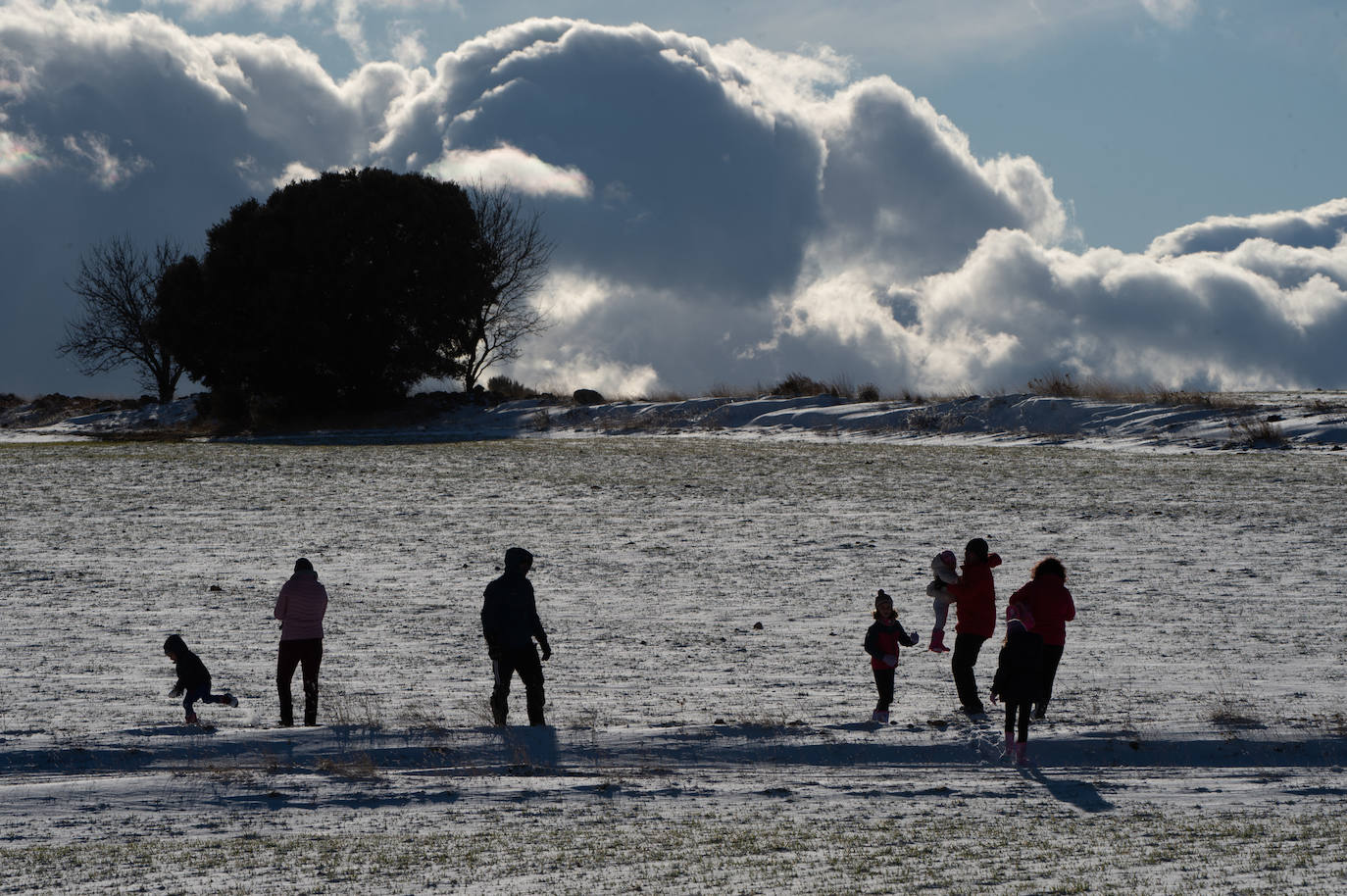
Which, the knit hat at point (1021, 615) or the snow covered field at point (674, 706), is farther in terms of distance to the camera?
the knit hat at point (1021, 615)

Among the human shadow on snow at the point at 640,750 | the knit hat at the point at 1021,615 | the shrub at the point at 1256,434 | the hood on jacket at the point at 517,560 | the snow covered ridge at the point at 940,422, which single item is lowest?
the human shadow on snow at the point at 640,750

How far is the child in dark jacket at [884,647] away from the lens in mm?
10016

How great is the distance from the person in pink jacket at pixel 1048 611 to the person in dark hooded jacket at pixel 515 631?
13.5 ft

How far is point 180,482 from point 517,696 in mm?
18560

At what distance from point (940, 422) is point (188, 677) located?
3204 centimetres

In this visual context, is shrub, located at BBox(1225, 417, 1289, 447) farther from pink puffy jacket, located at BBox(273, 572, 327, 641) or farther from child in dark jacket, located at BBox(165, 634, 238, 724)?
child in dark jacket, located at BBox(165, 634, 238, 724)

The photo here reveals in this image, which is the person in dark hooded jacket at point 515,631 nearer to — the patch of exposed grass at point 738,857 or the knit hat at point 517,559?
the knit hat at point 517,559

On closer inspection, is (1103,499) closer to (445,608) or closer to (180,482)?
(445,608)

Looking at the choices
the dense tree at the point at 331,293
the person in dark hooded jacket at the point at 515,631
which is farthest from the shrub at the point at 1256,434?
the dense tree at the point at 331,293

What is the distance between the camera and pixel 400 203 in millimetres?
51750

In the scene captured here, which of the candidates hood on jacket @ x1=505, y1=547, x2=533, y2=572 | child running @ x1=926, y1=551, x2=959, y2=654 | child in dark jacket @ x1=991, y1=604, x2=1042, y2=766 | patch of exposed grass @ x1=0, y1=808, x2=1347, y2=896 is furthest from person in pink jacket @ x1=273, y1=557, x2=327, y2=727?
child in dark jacket @ x1=991, y1=604, x2=1042, y2=766

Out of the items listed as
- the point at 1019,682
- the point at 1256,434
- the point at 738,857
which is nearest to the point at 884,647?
the point at 1019,682

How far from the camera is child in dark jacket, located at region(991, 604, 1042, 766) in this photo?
352 inches

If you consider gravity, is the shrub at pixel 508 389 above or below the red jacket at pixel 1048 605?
above
